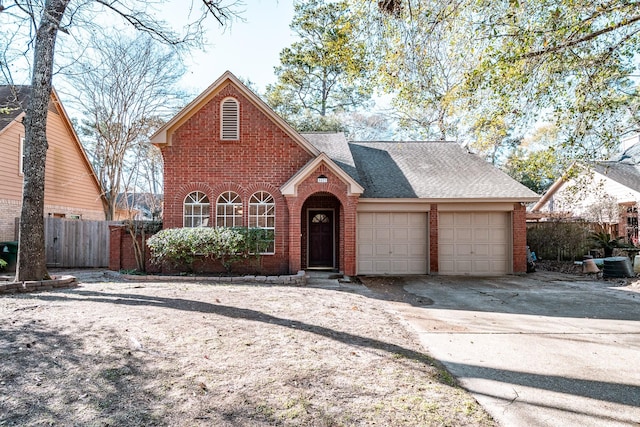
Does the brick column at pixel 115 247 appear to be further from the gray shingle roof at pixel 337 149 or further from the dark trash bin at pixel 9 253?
the gray shingle roof at pixel 337 149

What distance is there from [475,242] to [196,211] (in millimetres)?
9733

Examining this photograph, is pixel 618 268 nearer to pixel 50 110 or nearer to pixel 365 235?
pixel 365 235

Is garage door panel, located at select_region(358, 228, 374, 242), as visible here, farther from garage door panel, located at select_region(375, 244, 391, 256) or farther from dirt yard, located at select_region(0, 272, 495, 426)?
dirt yard, located at select_region(0, 272, 495, 426)

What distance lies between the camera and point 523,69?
7.64 m

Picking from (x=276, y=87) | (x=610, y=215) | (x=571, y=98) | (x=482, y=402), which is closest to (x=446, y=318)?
(x=482, y=402)

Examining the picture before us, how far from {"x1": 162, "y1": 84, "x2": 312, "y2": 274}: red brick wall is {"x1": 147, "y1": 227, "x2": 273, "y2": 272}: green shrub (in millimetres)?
938

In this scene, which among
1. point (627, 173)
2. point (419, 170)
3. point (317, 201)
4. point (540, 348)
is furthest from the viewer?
point (627, 173)

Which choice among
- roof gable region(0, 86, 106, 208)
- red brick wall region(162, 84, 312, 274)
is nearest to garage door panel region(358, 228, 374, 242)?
red brick wall region(162, 84, 312, 274)

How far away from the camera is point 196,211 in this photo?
40.9ft

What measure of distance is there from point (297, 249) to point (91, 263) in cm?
895

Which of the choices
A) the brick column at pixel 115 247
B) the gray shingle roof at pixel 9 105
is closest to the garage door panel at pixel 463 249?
the brick column at pixel 115 247

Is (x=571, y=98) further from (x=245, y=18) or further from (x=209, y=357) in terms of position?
(x=209, y=357)

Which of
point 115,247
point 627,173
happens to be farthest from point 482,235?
point 627,173

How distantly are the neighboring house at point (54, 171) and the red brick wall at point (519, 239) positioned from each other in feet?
55.4
